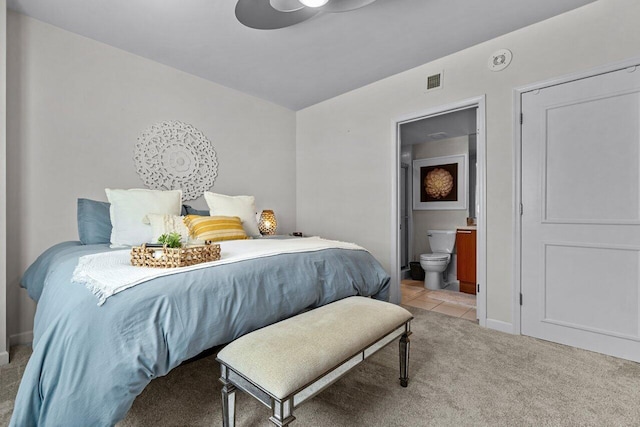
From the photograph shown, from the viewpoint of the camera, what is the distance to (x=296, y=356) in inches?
44.0

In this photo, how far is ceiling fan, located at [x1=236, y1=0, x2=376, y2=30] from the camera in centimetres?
181

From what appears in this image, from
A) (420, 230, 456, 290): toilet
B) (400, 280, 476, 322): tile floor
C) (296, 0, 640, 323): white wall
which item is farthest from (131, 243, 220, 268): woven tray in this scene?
(420, 230, 456, 290): toilet

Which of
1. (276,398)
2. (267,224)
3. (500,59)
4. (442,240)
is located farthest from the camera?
(442,240)

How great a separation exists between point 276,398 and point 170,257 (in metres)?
0.79

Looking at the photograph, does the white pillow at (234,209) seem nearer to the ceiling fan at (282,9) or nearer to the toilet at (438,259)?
the ceiling fan at (282,9)

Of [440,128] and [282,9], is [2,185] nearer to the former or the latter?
[282,9]

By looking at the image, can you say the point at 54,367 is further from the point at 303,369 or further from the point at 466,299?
the point at 466,299

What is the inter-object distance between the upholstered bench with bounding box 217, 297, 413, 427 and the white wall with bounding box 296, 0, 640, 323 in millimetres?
1672

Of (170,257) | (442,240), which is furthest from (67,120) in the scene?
(442,240)

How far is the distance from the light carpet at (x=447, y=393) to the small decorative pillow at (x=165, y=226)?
894 mm

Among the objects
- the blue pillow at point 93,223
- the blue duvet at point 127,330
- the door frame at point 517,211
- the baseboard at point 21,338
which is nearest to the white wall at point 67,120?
the baseboard at point 21,338

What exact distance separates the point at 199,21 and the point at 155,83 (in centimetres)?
95

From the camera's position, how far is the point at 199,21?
2287mm

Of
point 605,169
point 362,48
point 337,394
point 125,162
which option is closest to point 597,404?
point 337,394
